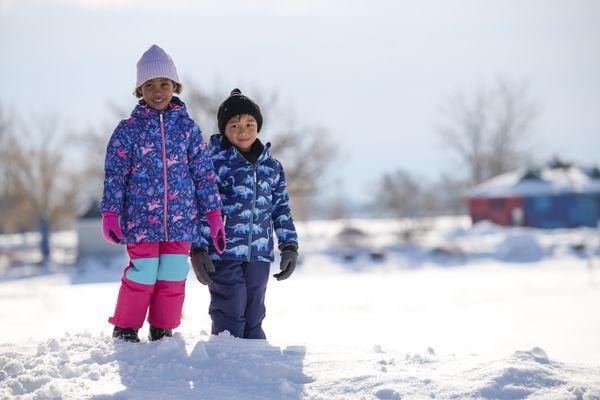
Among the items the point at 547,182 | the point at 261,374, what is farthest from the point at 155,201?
the point at 547,182

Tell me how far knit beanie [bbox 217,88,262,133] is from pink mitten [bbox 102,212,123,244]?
94cm

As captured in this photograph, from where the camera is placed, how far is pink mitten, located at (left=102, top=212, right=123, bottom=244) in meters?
3.03

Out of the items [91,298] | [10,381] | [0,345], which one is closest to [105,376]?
[10,381]

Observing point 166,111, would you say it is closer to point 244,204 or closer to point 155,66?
point 155,66

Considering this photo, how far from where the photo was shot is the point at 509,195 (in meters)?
29.5

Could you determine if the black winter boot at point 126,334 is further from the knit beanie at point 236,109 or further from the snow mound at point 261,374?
the knit beanie at point 236,109

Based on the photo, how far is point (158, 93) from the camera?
3316mm

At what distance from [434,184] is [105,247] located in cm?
5060

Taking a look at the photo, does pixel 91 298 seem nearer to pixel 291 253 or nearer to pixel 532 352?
pixel 291 253

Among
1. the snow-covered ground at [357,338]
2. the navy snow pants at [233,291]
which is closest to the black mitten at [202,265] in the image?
the navy snow pants at [233,291]

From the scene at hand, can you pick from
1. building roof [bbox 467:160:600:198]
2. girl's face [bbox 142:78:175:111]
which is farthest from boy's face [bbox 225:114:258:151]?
building roof [bbox 467:160:600:198]

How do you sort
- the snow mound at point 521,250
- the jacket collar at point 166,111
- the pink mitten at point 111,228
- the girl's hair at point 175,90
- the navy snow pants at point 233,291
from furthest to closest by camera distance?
1. the snow mound at point 521,250
2. the girl's hair at point 175,90
3. the navy snow pants at point 233,291
4. the jacket collar at point 166,111
5. the pink mitten at point 111,228

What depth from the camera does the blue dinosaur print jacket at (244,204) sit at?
3402 mm

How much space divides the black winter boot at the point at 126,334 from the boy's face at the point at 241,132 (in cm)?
124
